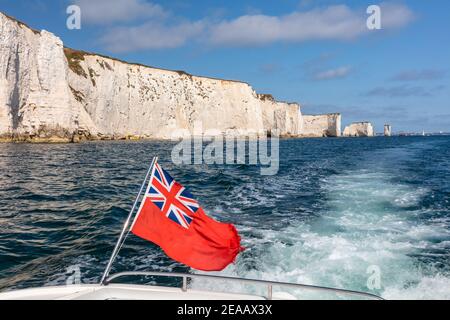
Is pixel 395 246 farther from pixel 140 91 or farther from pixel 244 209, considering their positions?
pixel 140 91

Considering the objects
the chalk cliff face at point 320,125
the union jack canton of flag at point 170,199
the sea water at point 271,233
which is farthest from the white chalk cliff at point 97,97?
the chalk cliff face at point 320,125

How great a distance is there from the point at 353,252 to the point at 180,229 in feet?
20.1

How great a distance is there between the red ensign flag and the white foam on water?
2.48 meters

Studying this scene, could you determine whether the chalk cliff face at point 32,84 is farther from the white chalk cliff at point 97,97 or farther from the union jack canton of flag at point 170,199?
the union jack canton of flag at point 170,199

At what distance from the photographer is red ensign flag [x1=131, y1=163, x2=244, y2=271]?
483 cm

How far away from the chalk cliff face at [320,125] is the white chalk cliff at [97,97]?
82134mm

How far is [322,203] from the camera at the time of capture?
15922mm

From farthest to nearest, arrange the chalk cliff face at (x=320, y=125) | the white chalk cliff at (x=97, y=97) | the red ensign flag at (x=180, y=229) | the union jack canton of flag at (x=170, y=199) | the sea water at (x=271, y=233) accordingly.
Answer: the chalk cliff face at (x=320, y=125), the white chalk cliff at (x=97, y=97), the sea water at (x=271, y=233), the union jack canton of flag at (x=170, y=199), the red ensign flag at (x=180, y=229)

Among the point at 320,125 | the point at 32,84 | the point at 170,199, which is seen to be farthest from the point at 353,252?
the point at 320,125

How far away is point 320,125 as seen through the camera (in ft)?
623

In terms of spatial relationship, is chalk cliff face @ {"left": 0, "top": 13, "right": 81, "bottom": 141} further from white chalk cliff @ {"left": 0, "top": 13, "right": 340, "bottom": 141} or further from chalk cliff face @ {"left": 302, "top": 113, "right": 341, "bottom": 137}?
chalk cliff face @ {"left": 302, "top": 113, "right": 341, "bottom": 137}

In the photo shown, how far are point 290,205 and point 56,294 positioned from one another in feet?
40.1

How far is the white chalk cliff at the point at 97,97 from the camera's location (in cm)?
5209
